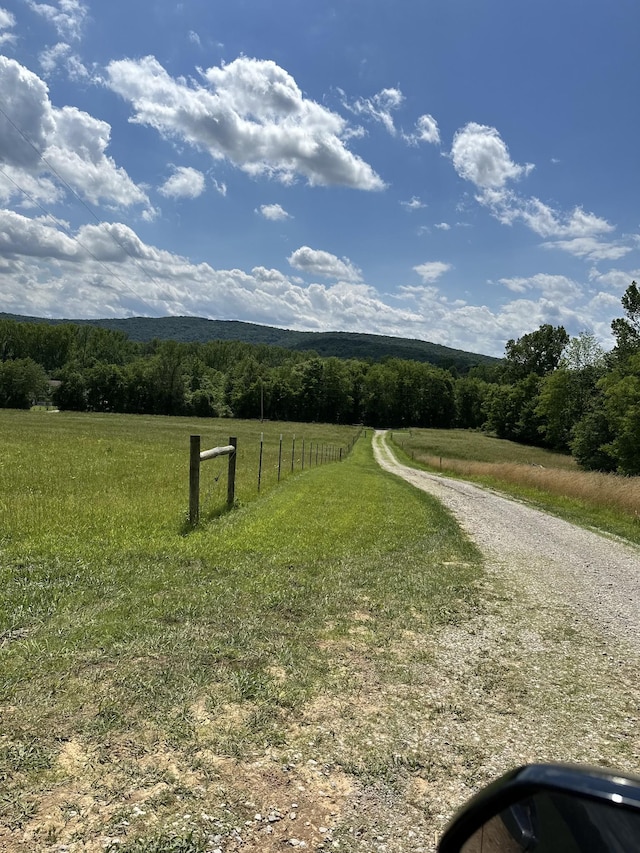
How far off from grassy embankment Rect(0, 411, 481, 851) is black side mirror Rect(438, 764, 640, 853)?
2.06 metres

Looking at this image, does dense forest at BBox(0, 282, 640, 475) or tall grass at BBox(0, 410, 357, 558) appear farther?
dense forest at BBox(0, 282, 640, 475)

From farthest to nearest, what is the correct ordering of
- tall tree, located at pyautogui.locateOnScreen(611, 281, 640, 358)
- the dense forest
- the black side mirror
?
1. the dense forest
2. tall tree, located at pyautogui.locateOnScreen(611, 281, 640, 358)
3. the black side mirror

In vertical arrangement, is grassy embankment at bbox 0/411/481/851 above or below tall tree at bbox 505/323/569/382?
below

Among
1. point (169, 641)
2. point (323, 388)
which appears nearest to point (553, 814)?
point (169, 641)

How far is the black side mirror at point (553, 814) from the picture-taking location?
104cm

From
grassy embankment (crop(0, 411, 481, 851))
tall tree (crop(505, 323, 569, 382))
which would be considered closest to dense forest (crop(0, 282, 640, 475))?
tall tree (crop(505, 323, 569, 382))

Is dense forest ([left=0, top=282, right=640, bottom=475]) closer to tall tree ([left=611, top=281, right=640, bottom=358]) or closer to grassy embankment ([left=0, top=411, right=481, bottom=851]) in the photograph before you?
tall tree ([left=611, top=281, right=640, bottom=358])

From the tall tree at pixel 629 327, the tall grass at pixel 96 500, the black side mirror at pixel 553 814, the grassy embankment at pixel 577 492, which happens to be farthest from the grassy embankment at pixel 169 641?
the tall tree at pixel 629 327

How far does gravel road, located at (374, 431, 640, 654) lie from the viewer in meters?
7.19

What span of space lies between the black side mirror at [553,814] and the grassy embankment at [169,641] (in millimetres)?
2055

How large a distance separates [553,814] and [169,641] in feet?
14.1

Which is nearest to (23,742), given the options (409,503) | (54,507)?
(54,507)

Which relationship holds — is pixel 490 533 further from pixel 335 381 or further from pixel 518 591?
pixel 335 381

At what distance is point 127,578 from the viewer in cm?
653
